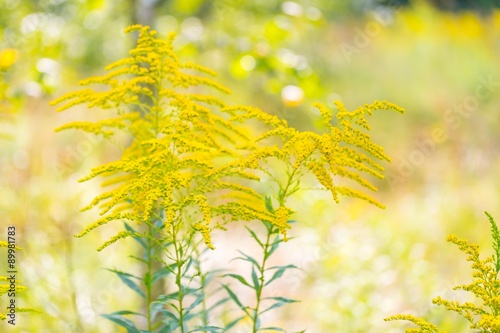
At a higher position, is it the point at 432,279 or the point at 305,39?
the point at 305,39

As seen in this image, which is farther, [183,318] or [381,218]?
[381,218]

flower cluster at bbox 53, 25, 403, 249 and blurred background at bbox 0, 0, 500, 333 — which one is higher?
blurred background at bbox 0, 0, 500, 333

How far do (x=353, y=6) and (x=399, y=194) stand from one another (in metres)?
4.92

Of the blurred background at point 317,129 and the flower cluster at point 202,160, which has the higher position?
the blurred background at point 317,129

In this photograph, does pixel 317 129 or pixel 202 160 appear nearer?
pixel 202 160

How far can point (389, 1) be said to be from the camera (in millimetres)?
8852

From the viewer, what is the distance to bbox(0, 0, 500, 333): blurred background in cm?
343

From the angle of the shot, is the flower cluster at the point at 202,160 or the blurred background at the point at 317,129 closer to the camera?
the flower cluster at the point at 202,160

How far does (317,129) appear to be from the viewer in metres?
5.27

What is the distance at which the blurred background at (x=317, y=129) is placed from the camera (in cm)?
343

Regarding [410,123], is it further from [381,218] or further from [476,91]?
[381,218]

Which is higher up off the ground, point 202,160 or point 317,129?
point 317,129

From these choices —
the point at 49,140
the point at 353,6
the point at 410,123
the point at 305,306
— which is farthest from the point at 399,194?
the point at 353,6

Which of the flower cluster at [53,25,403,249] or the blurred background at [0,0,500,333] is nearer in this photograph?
the flower cluster at [53,25,403,249]
